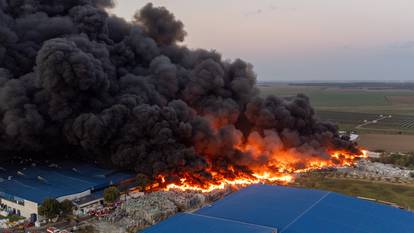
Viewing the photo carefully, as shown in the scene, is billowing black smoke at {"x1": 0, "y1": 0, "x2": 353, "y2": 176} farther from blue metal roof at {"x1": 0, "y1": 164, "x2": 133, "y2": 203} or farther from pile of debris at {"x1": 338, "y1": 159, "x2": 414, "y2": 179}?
pile of debris at {"x1": 338, "y1": 159, "x2": 414, "y2": 179}

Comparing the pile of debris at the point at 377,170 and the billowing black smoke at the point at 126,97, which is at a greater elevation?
the billowing black smoke at the point at 126,97

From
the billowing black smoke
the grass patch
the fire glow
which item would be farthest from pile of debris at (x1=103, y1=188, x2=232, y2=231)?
the grass patch

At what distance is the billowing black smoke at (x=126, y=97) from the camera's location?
52.1m

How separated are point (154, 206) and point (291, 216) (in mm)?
14658

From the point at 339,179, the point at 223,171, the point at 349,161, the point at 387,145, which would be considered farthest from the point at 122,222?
the point at 387,145

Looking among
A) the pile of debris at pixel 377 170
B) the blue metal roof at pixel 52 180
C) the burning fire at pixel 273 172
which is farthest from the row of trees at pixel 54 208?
the pile of debris at pixel 377 170

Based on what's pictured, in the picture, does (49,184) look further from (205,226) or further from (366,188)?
(366,188)

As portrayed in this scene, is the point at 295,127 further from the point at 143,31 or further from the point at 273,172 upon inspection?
the point at 143,31

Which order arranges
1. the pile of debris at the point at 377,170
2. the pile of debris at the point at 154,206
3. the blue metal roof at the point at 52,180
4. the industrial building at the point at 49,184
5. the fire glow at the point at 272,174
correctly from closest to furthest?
the pile of debris at the point at 154,206, the industrial building at the point at 49,184, the blue metal roof at the point at 52,180, the fire glow at the point at 272,174, the pile of debris at the point at 377,170

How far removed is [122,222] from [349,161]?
40.4 m

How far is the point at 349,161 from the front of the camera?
6838cm

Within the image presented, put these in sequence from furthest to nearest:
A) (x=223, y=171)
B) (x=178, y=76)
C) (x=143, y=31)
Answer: (x=143, y=31) < (x=178, y=76) < (x=223, y=171)

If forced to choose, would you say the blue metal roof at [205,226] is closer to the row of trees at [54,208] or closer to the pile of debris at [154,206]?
the pile of debris at [154,206]

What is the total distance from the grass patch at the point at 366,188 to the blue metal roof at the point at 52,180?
23.1 metres
